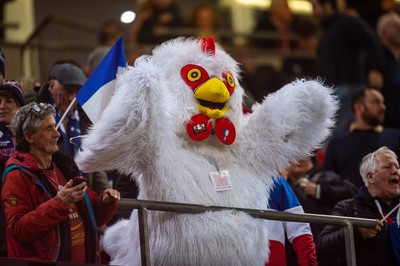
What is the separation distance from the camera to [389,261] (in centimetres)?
674

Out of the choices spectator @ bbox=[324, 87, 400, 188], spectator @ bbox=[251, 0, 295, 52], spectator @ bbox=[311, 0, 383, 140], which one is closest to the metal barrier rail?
spectator @ bbox=[324, 87, 400, 188]

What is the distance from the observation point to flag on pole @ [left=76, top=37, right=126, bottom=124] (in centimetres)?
685

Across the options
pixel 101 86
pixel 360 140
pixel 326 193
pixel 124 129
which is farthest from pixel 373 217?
pixel 360 140

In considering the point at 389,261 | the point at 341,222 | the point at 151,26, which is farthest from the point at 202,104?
the point at 151,26

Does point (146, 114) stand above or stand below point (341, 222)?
above

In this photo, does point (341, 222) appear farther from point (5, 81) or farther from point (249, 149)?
point (5, 81)

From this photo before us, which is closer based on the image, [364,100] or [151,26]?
[364,100]

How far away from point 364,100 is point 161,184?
316 cm

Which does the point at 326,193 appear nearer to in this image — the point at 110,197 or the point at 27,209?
the point at 110,197

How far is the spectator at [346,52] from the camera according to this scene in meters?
10.2

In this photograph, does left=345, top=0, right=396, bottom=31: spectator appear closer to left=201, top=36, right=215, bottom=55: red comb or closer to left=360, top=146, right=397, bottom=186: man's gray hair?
left=360, top=146, right=397, bottom=186: man's gray hair

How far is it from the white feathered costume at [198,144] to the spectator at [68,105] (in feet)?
1.66

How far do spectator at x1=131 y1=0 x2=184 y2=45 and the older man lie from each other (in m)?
5.58

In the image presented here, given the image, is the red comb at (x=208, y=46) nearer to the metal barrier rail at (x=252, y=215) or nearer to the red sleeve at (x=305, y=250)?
the metal barrier rail at (x=252, y=215)
